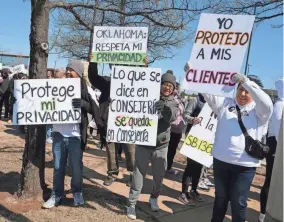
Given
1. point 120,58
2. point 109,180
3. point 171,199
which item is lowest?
point 171,199

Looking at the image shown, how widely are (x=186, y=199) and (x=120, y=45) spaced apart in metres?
2.41

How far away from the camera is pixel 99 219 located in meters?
4.09

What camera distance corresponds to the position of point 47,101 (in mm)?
4113

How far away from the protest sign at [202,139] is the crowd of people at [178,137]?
0.44 ft

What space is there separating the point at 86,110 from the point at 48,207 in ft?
4.19

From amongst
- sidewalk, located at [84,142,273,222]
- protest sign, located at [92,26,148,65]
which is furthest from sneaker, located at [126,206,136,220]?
protest sign, located at [92,26,148,65]

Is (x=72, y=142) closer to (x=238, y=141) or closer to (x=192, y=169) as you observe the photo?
(x=192, y=169)

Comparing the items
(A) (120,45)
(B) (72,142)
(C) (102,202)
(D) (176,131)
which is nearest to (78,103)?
(B) (72,142)

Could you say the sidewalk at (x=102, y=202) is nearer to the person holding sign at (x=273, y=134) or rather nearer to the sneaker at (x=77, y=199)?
the sneaker at (x=77, y=199)

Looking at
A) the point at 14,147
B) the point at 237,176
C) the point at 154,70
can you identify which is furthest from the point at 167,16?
the point at 14,147

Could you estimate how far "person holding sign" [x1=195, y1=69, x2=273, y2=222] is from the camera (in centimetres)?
322

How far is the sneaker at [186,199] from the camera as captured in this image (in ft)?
16.2

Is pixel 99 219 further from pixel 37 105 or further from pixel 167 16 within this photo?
pixel 167 16

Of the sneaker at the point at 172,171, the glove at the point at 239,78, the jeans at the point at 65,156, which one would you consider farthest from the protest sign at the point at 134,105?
the sneaker at the point at 172,171
